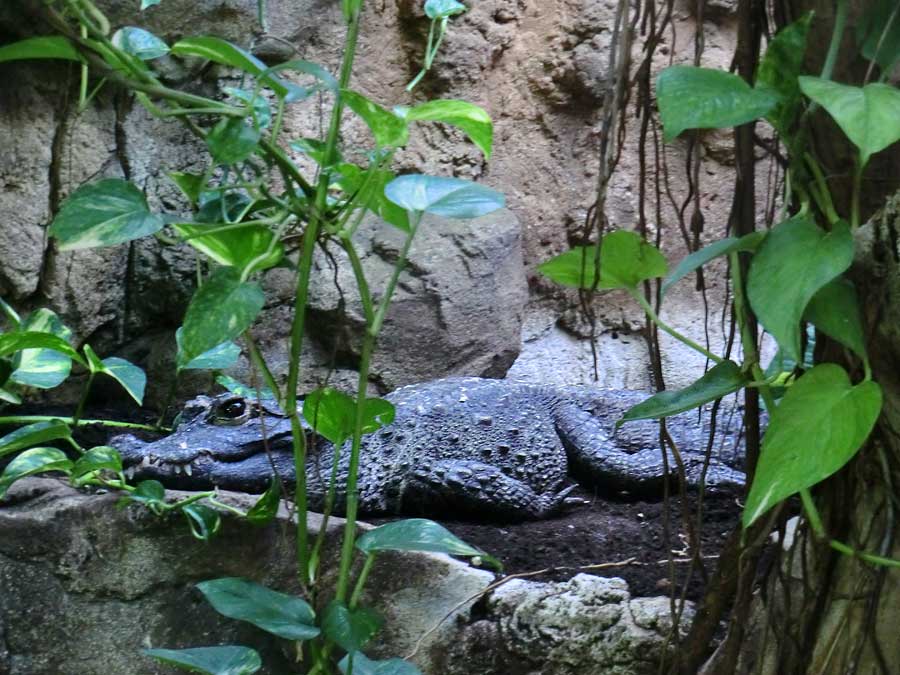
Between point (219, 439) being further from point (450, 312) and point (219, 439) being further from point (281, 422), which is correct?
point (450, 312)

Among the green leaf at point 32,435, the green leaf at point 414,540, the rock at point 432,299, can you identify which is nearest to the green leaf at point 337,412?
the green leaf at point 414,540

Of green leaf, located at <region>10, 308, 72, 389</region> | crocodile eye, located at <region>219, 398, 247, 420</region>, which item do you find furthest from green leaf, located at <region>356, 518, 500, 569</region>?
crocodile eye, located at <region>219, 398, 247, 420</region>

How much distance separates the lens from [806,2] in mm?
1220

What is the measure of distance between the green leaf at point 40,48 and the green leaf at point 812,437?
86 centimetres

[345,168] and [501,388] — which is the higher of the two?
[345,168]

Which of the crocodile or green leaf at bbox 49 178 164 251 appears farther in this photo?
the crocodile

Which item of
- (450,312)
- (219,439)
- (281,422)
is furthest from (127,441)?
(450,312)

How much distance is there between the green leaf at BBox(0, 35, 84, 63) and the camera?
1.11 metres

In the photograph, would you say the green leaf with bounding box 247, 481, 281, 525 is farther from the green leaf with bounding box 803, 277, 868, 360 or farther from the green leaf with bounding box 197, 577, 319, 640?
the green leaf with bounding box 803, 277, 868, 360

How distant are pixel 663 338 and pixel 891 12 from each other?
7.97ft

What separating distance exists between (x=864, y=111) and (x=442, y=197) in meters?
0.53

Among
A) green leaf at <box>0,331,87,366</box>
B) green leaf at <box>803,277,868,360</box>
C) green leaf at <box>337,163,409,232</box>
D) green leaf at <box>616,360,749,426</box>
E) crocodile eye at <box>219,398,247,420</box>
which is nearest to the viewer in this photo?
green leaf at <box>803,277,868,360</box>

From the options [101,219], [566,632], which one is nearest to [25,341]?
[101,219]

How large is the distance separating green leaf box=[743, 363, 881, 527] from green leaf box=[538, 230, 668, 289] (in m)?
0.31
